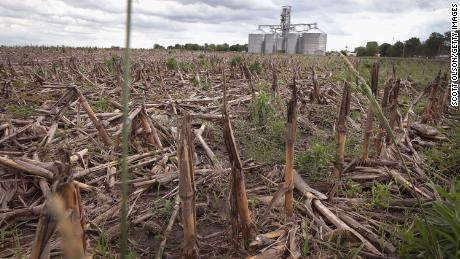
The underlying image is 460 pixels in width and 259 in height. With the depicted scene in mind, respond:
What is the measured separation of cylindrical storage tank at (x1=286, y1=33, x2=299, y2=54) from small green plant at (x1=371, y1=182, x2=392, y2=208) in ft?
168

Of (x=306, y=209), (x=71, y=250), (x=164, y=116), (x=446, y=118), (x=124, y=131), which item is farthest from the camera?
(x=446, y=118)

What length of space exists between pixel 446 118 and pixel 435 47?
102 feet

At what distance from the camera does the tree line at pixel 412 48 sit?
30.3 metres

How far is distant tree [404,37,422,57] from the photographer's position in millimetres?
36781

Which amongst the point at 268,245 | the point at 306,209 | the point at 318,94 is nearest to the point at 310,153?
the point at 306,209

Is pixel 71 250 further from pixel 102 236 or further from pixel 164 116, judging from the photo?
pixel 164 116

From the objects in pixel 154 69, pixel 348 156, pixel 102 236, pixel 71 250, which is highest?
pixel 154 69

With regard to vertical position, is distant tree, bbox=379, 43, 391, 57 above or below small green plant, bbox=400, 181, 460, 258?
above

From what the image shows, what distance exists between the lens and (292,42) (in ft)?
175

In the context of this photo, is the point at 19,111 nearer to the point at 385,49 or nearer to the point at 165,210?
the point at 165,210

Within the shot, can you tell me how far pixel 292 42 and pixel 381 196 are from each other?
2067 inches

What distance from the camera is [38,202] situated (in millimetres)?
3119

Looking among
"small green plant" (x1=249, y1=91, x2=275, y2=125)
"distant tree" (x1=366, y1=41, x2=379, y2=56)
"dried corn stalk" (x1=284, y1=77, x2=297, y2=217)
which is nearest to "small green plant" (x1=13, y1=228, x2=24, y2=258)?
"dried corn stalk" (x1=284, y1=77, x2=297, y2=217)

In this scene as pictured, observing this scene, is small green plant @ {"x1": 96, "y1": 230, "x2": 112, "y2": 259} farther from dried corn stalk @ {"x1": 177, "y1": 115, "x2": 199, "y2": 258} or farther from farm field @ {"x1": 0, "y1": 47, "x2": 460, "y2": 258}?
dried corn stalk @ {"x1": 177, "y1": 115, "x2": 199, "y2": 258}
